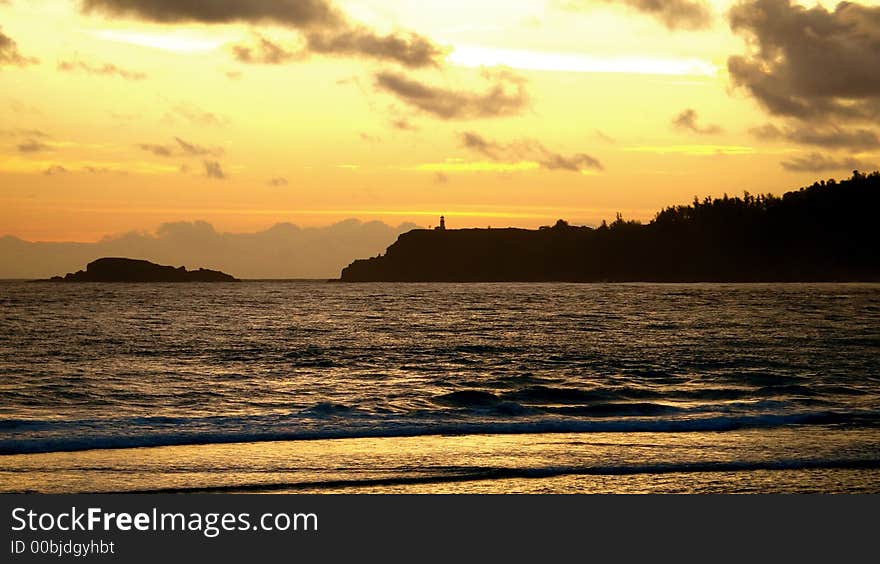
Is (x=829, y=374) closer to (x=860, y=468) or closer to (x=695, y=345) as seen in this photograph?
(x=695, y=345)

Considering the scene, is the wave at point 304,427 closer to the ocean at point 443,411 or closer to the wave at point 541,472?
the ocean at point 443,411

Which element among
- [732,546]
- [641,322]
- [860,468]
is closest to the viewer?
[732,546]

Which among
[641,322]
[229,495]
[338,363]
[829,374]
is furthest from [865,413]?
[641,322]

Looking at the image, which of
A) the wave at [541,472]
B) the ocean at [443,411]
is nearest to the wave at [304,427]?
the ocean at [443,411]

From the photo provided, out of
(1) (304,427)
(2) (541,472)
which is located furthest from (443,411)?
(2) (541,472)

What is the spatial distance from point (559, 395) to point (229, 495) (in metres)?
Answer: 18.1

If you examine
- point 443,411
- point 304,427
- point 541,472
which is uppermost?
point 541,472

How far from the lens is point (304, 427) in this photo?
2402cm

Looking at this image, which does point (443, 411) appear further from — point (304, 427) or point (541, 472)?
point (541, 472)

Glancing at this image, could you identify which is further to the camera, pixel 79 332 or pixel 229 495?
pixel 79 332

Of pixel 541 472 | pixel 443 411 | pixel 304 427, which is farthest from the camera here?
pixel 443 411

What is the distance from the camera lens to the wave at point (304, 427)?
21.6m

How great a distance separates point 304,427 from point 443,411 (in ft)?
16.6

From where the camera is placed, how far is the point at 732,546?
12656 mm
